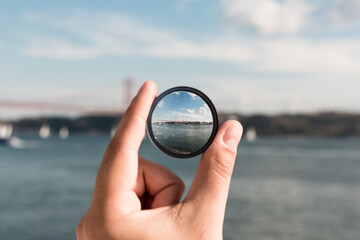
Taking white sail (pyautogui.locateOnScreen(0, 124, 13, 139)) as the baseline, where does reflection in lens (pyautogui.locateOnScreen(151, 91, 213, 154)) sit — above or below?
above

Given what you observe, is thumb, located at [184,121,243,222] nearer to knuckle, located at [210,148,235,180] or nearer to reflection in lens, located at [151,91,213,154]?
knuckle, located at [210,148,235,180]

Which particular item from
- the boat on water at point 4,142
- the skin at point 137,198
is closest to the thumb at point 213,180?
the skin at point 137,198

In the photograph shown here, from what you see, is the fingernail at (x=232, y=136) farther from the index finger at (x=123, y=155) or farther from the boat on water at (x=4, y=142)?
the boat on water at (x=4, y=142)

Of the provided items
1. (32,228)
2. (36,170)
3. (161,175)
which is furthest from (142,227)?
(36,170)

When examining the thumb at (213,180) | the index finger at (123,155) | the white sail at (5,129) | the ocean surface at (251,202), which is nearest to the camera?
→ the index finger at (123,155)

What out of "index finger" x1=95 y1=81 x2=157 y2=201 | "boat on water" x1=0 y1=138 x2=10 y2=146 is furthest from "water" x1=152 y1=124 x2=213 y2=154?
"boat on water" x1=0 y1=138 x2=10 y2=146

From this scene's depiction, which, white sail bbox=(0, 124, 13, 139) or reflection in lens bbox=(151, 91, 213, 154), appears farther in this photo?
white sail bbox=(0, 124, 13, 139)

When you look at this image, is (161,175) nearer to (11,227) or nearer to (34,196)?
(11,227)

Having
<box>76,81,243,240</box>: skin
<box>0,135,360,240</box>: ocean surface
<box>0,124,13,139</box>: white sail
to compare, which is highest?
<box>76,81,243,240</box>: skin
